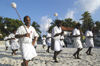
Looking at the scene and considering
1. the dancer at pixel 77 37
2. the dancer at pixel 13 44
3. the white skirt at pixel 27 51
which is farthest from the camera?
the dancer at pixel 13 44

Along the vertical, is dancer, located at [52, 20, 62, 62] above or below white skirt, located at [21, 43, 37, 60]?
above

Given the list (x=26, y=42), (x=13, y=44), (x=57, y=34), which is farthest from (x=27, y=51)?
(x=13, y=44)

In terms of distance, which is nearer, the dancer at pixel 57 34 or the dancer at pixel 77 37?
the dancer at pixel 57 34

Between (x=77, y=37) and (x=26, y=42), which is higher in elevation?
(x=77, y=37)

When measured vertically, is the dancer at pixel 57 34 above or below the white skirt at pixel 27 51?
→ above

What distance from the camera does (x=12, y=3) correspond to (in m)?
3.63

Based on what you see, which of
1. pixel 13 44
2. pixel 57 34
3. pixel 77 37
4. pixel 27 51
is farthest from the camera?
pixel 13 44

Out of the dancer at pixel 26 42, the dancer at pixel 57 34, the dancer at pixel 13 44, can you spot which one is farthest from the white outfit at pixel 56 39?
the dancer at pixel 13 44

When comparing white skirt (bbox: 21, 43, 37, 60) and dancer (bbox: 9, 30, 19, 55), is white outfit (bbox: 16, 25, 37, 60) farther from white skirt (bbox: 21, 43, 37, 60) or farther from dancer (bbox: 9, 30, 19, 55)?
dancer (bbox: 9, 30, 19, 55)

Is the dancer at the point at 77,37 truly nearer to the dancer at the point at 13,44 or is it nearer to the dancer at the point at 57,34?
the dancer at the point at 57,34

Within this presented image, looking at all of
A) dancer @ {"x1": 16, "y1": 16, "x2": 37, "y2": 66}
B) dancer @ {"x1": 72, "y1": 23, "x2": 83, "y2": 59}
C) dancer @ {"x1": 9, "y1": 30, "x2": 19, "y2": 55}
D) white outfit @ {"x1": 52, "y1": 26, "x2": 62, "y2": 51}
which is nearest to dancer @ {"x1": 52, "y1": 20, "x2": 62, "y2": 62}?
white outfit @ {"x1": 52, "y1": 26, "x2": 62, "y2": 51}

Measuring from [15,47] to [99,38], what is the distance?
43.8ft

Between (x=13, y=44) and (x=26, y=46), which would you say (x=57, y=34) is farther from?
(x=13, y=44)

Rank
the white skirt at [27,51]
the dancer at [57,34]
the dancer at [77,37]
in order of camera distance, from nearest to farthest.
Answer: the white skirt at [27,51], the dancer at [57,34], the dancer at [77,37]
